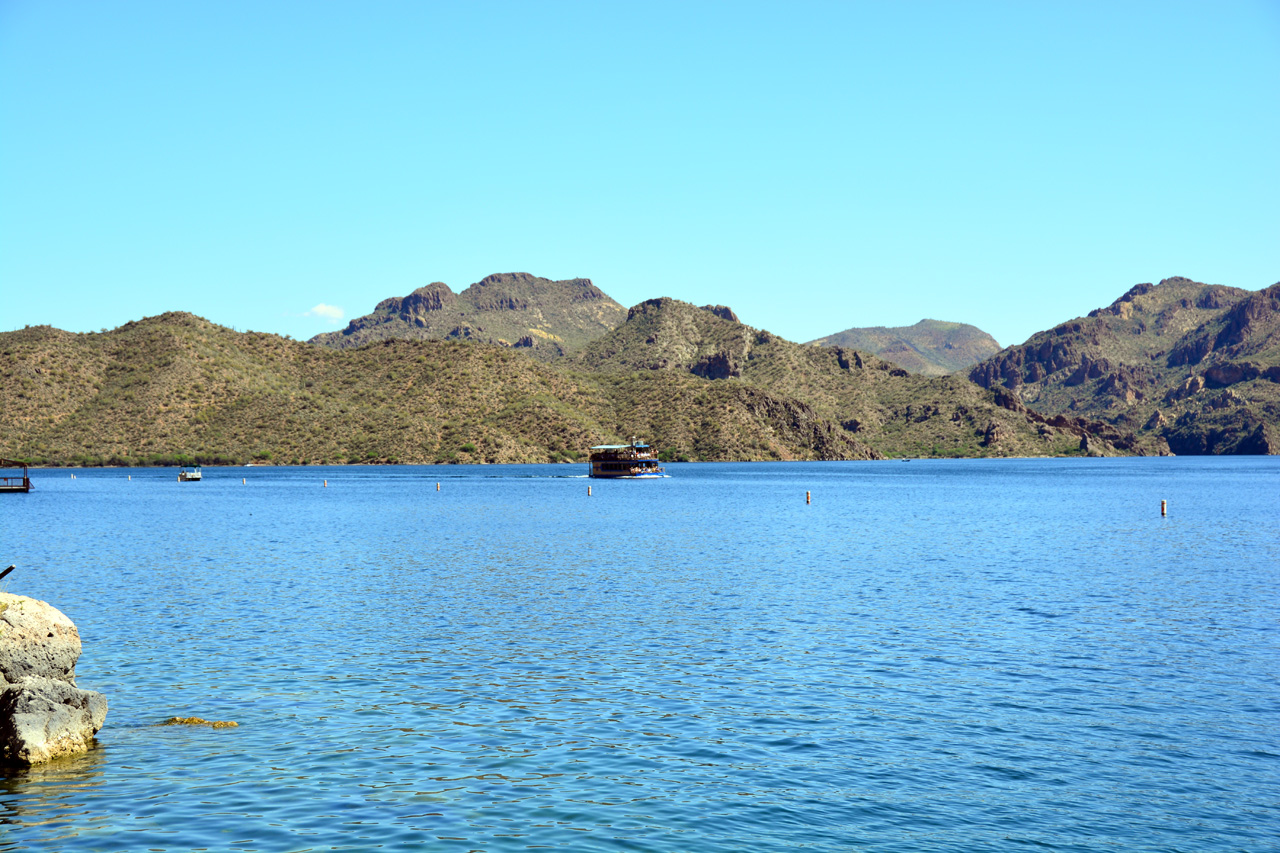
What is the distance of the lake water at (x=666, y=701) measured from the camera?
49.3ft

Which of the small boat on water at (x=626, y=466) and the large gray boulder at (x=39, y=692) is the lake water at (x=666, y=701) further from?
the small boat on water at (x=626, y=466)

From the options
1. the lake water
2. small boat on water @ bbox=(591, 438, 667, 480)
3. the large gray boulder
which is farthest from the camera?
small boat on water @ bbox=(591, 438, 667, 480)

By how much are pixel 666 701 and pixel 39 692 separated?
12.5 m

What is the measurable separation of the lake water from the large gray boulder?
578 mm

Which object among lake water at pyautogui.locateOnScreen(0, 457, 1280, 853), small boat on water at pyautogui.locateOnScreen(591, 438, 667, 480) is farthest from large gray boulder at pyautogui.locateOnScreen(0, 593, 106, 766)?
small boat on water at pyautogui.locateOnScreen(591, 438, 667, 480)

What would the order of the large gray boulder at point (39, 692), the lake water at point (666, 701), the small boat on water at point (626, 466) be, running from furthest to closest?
the small boat on water at point (626, 466)
the large gray boulder at point (39, 692)
the lake water at point (666, 701)

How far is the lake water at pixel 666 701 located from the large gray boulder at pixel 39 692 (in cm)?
58

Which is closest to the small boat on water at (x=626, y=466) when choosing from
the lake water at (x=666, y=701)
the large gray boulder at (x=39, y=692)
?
the lake water at (x=666, y=701)

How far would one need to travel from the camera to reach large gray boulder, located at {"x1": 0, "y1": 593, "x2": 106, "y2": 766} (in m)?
18.0

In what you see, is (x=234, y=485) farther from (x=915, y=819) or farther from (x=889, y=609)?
(x=915, y=819)

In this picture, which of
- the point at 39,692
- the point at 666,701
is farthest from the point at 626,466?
the point at 39,692

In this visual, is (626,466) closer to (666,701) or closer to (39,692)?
(666,701)

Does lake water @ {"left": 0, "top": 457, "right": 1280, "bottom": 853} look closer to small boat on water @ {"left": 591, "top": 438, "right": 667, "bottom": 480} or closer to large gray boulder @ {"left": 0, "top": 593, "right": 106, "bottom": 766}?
large gray boulder @ {"left": 0, "top": 593, "right": 106, "bottom": 766}

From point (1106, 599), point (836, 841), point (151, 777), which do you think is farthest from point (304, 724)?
point (1106, 599)
